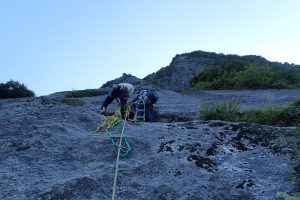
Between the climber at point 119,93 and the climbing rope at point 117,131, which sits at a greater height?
the climber at point 119,93

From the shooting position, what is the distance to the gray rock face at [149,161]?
5449 mm

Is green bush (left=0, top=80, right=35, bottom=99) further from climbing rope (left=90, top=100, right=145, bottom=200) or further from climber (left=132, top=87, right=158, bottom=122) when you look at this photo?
climbing rope (left=90, top=100, right=145, bottom=200)

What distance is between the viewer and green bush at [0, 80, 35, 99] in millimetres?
22547

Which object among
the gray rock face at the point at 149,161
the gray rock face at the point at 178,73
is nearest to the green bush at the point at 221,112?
the gray rock face at the point at 149,161

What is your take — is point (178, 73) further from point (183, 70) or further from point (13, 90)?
point (13, 90)

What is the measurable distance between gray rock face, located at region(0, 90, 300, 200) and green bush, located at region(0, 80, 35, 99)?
14.9 metres

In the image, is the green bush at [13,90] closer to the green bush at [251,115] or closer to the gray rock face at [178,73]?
the gray rock face at [178,73]

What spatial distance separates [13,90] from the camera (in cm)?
2308

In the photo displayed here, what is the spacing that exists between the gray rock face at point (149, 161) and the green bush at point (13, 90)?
14948 millimetres

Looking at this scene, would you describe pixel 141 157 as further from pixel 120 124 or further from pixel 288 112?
pixel 288 112

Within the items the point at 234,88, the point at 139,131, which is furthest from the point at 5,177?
the point at 234,88

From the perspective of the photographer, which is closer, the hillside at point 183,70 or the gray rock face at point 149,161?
the gray rock face at point 149,161

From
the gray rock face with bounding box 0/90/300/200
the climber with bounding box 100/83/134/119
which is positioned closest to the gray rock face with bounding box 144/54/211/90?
the climber with bounding box 100/83/134/119

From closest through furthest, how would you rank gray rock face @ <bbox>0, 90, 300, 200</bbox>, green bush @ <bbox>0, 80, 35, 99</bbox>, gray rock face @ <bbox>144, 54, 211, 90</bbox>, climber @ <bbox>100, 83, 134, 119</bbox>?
gray rock face @ <bbox>0, 90, 300, 200</bbox>, climber @ <bbox>100, 83, 134, 119</bbox>, green bush @ <bbox>0, 80, 35, 99</bbox>, gray rock face @ <bbox>144, 54, 211, 90</bbox>
